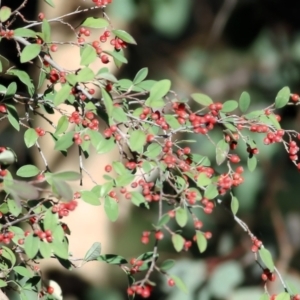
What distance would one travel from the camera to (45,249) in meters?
0.92

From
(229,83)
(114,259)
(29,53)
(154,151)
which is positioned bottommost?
(229,83)

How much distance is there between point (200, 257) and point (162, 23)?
2.74 feet

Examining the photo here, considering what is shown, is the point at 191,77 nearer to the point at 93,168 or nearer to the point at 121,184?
the point at 93,168

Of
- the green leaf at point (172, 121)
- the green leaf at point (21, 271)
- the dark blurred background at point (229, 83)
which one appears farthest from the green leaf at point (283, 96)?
the dark blurred background at point (229, 83)

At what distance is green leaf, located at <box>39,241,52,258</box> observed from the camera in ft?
3.01

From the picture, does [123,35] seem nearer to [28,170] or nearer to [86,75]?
[86,75]

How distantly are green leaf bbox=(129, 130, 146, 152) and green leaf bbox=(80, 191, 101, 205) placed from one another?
0.37 feet

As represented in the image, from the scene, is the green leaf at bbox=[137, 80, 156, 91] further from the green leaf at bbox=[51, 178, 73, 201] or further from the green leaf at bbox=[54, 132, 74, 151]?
the green leaf at bbox=[51, 178, 73, 201]

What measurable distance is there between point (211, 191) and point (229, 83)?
129 cm

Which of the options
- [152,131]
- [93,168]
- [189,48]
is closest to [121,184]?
[152,131]

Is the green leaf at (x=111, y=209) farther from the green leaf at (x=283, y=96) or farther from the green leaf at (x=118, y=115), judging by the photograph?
the green leaf at (x=283, y=96)

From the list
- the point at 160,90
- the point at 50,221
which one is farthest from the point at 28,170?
the point at 160,90

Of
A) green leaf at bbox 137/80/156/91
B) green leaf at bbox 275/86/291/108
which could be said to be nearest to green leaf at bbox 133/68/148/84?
green leaf at bbox 137/80/156/91

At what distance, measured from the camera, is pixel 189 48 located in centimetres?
222
